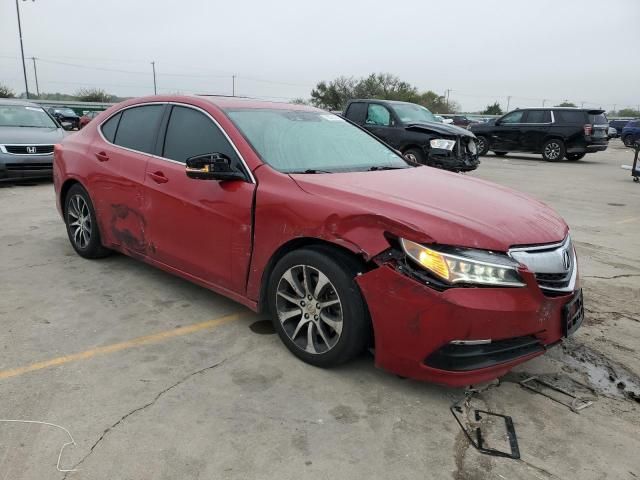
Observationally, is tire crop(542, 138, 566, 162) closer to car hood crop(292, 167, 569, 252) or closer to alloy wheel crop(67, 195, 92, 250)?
car hood crop(292, 167, 569, 252)

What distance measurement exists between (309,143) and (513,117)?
16597mm

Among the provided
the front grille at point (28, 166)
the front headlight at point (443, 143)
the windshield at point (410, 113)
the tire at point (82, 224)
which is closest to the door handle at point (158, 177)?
the tire at point (82, 224)

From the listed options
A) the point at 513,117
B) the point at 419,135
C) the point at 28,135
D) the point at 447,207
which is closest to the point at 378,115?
the point at 419,135

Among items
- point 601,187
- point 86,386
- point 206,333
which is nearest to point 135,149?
point 206,333

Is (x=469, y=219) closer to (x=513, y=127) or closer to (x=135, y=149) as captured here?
(x=135, y=149)

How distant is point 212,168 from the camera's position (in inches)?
134

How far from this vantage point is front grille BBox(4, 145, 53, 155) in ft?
30.4

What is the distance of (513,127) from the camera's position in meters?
18.5

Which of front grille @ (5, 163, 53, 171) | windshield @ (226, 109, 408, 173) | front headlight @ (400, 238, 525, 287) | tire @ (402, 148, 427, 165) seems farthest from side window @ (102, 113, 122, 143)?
tire @ (402, 148, 427, 165)

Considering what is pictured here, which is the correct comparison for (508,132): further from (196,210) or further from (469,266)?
(469,266)

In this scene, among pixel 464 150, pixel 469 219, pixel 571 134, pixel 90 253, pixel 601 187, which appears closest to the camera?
pixel 469 219

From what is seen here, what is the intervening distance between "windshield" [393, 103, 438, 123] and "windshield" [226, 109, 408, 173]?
7.63m

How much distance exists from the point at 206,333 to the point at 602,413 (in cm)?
243

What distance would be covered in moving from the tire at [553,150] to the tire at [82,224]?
16.6 metres
